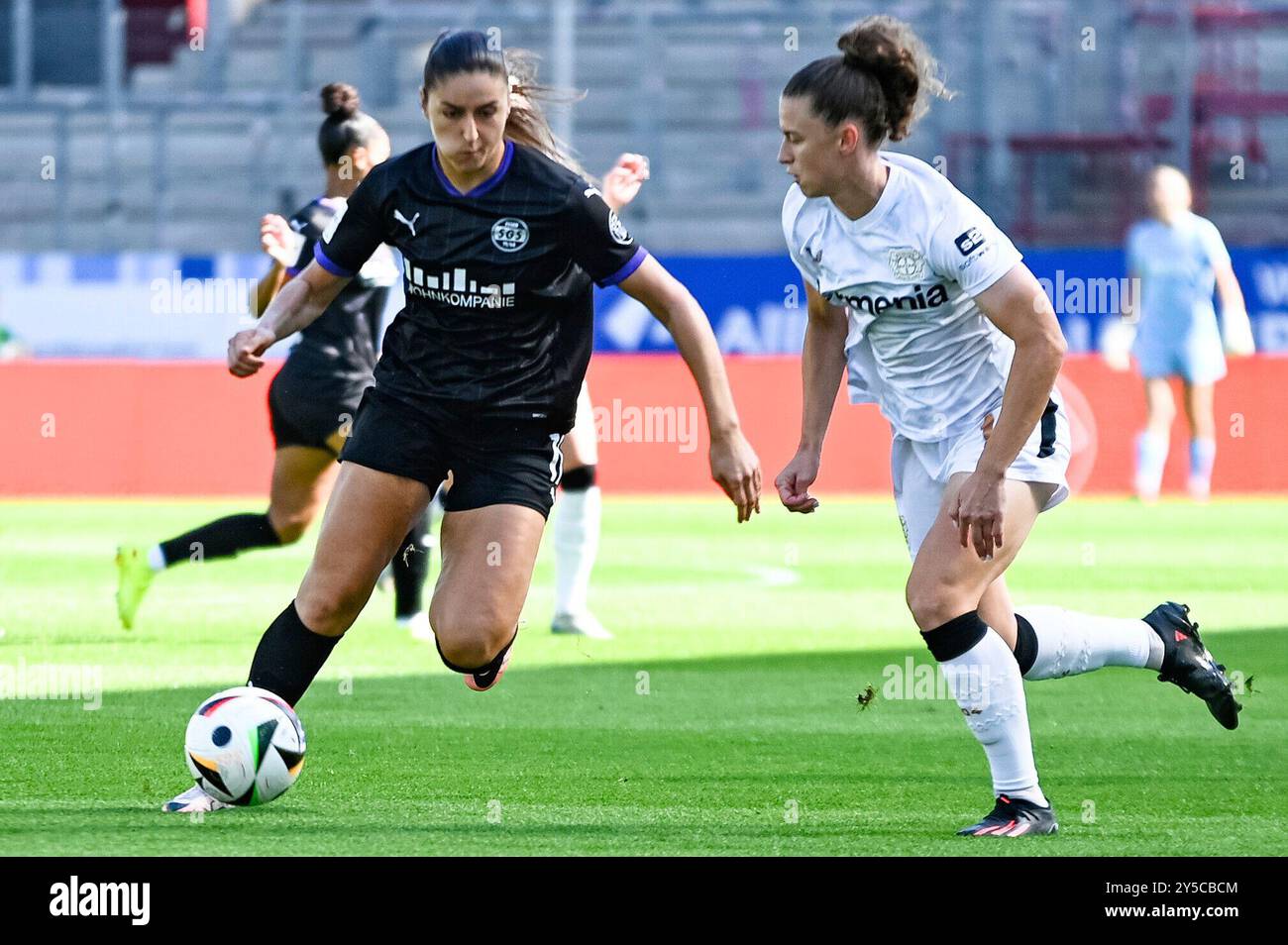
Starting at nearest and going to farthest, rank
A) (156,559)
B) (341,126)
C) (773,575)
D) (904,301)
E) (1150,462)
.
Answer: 1. (904,301)
2. (341,126)
3. (156,559)
4. (773,575)
5. (1150,462)

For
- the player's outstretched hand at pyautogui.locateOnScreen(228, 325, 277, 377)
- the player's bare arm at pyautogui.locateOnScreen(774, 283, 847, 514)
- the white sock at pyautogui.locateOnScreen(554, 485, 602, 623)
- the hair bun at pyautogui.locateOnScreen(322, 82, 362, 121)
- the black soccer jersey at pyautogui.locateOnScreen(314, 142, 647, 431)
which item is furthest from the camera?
the white sock at pyautogui.locateOnScreen(554, 485, 602, 623)

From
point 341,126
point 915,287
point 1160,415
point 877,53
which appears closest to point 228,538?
point 341,126

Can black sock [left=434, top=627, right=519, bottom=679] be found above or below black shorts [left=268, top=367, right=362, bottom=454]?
below

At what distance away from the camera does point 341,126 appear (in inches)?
347

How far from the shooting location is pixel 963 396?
5590 millimetres

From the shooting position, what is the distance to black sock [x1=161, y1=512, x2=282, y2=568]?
30.4ft

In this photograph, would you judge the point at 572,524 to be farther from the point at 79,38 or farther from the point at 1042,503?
the point at 79,38

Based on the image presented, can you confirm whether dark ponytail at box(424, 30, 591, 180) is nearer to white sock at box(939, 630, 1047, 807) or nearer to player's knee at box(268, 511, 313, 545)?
white sock at box(939, 630, 1047, 807)

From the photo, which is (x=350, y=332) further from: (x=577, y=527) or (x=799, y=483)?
(x=799, y=483)

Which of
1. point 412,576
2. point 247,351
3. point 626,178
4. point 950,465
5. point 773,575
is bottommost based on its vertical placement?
point 773,575

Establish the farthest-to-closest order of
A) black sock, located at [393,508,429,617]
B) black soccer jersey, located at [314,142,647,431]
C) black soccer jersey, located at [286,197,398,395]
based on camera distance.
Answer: black sock, located at [393,508,429,617] → black soccer jersey, located at [286,197,398,395] → black soccer jersey, located at [314,142,647,431]

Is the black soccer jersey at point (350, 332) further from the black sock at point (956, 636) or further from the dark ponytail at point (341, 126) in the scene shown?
the black sock at point (956, 636)

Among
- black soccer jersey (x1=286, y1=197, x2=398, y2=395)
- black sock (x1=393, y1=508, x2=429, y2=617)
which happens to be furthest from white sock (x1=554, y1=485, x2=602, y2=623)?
black soccer jersey (x1=286, y1=197, x2=398, y2=395)

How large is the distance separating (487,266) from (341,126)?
3.46 metres
